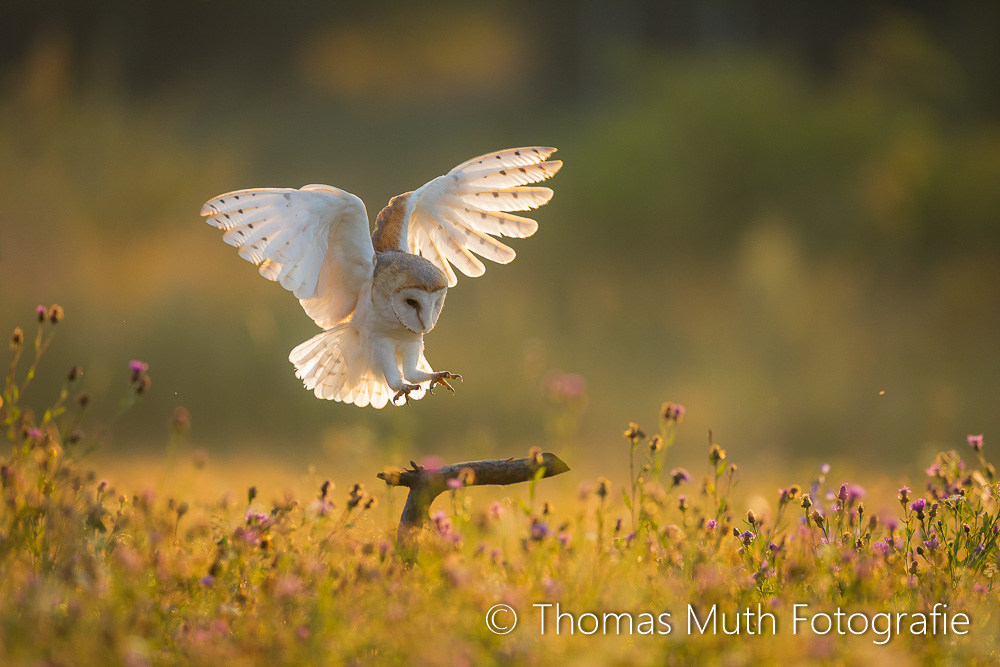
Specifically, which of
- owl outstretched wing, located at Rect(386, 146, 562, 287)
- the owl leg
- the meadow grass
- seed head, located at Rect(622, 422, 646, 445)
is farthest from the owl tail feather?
seed head, located at Rect(622, 422, 646, 445)

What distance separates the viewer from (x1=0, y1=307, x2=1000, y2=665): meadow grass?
5.27 ft

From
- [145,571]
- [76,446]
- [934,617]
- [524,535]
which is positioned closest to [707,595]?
[524,535]

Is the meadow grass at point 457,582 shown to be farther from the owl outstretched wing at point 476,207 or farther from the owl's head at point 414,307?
the owl outstretched wing at point 476,207

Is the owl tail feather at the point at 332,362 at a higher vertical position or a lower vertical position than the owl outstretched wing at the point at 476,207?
lower

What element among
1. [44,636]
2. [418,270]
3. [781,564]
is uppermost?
[418,270]

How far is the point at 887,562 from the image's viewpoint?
2.23 m

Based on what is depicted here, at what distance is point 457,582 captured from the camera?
62.2 inches

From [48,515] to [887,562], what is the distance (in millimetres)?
2299

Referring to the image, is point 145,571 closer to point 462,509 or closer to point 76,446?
point 76,446

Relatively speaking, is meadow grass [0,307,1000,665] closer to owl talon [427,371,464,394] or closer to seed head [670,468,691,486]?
seed head [670,468,691,486]

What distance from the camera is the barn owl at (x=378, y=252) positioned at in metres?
2.69

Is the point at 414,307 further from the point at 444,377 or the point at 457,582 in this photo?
the point at 457,582

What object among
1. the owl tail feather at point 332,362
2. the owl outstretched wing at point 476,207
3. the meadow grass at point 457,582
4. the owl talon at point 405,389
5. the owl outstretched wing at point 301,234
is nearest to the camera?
the meadow grass at point 457,582

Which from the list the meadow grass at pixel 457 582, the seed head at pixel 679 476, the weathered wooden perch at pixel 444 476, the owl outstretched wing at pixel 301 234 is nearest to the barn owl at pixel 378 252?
the owl outstretched wing at pixel 301 234
